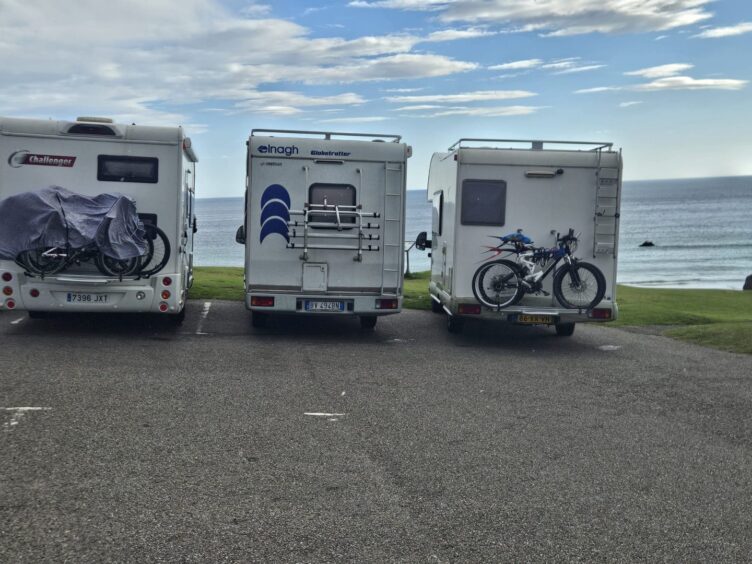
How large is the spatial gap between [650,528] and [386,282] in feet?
25.2

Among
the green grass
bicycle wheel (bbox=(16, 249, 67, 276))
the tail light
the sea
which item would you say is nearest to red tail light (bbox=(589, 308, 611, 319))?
the green grass

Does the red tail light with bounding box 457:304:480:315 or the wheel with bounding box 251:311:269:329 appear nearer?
the red tail light with bounding box 457:304:480:315

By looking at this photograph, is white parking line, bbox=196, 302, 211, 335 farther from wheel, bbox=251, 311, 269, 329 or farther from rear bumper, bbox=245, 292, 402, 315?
rear bumper, bbox=245, 292, 402, 315

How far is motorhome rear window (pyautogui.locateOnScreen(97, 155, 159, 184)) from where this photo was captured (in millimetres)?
11828

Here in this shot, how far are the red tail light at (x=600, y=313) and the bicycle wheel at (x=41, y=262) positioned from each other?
23.4 ft

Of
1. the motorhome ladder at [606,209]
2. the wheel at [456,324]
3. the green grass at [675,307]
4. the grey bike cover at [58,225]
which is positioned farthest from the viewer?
the green grass at [675,307]

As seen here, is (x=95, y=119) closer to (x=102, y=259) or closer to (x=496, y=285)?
(x=102, y=259)

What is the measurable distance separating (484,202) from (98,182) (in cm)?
534

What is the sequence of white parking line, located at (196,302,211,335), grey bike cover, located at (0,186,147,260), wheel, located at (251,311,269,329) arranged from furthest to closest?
1. wheel, located at (251,311,269,329)
2. white parking line, located at (196,302,211,335)
3. grey bike cover, located at (0,186,147,260)

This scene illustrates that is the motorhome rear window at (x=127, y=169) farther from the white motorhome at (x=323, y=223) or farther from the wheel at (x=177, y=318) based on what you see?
the wheel at (x=177, y=318)

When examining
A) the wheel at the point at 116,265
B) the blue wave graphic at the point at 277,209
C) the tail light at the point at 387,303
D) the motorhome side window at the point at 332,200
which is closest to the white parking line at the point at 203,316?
the wheel at the point at 116,265

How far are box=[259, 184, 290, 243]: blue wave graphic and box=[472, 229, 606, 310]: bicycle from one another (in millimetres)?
2789

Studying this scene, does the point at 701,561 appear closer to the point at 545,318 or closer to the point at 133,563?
the point at 133,563

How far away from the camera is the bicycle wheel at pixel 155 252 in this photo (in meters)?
11.6
